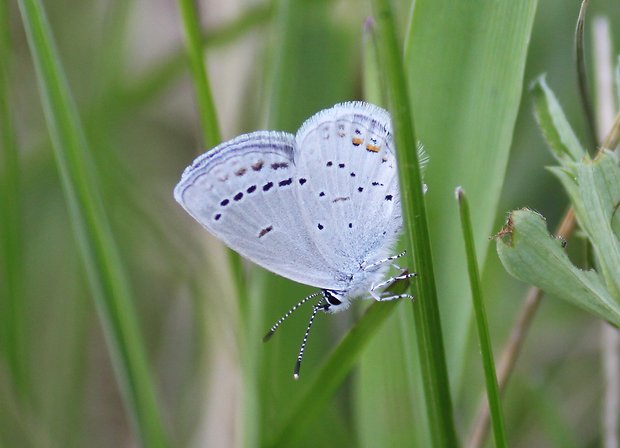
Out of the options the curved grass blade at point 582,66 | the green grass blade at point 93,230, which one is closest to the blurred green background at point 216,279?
the green grass blade at point 93,230

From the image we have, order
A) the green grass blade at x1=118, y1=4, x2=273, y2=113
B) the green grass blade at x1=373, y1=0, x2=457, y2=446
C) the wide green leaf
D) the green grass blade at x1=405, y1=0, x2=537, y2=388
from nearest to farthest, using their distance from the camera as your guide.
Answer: the green grass blade at x1=373, y1=0, x2=457, y2=446, the wide green leaf, the green grass blade at x1=405, y1=0, x2=537, y2=388, the green grass blade at x1=118, y1=4, x2=273, y2=113

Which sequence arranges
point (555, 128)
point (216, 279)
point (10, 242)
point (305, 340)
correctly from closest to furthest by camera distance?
point (555, 128)
point (10, 242)
point (305, 340)
point (216, 279)

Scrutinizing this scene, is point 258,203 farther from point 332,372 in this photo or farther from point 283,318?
point 332,372

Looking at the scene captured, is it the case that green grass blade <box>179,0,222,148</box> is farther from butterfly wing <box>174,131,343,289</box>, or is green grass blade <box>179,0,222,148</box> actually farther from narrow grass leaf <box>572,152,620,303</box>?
narrow grass leaf <box>572,152,620,303</box>

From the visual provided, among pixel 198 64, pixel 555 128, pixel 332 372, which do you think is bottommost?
pixel 332 372

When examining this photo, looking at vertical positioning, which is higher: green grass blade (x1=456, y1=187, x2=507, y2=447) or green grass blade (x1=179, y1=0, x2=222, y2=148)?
green grass blade (x1=179, y1=0, x2=222, y2=148)

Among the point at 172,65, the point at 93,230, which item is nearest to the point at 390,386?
the point at 93,230

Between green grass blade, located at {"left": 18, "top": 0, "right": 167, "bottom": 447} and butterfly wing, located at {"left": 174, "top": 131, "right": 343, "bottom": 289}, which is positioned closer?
green grass blade, located at {"left": 18, "top": 0, "right": 167, "bottom": 447}

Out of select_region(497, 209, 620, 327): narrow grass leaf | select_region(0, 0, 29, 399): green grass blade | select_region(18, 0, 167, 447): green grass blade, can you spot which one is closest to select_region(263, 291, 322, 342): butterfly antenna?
select_region(18, 0, 167, 447): green grass blade
